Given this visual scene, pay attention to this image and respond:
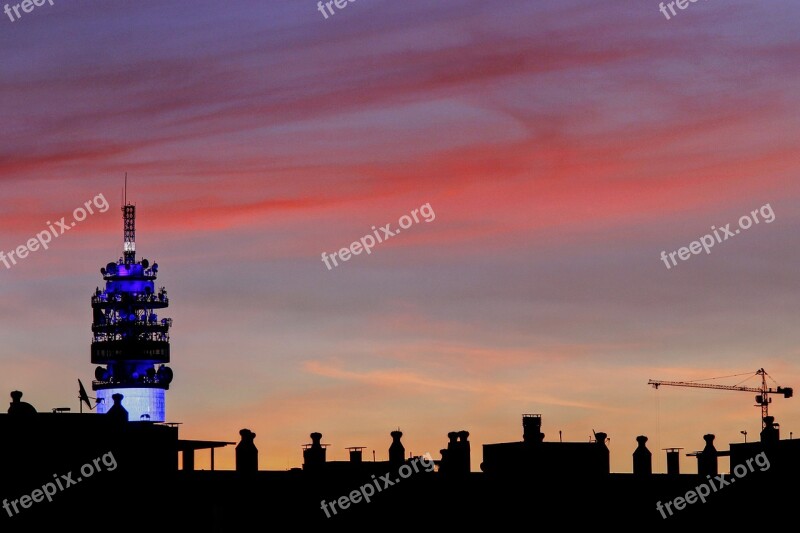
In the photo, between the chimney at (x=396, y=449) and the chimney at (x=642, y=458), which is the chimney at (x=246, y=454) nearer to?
the chimney at (x=396, y=449)

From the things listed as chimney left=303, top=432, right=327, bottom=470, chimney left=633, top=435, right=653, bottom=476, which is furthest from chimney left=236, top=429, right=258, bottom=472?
chimney left=633, top=435, right=653, bottom=476

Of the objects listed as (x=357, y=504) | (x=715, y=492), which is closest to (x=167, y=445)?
(x=357, y=504)

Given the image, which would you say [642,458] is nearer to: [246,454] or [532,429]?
[532,429]

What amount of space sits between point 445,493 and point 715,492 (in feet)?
48.5

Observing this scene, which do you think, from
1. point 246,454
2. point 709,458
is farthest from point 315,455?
point 709,458

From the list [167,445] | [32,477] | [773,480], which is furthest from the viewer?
[773,480]

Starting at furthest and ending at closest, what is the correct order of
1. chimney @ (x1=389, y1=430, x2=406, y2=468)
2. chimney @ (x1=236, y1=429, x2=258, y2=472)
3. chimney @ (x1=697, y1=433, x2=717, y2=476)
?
chimney @ (x1=697, y1=433, x2=717, y2=476) < chimney @ (x1=389, y1=430, x2=406, y2=468) < chimney @ (x1=236, y1=429, x2=258, y2=472)

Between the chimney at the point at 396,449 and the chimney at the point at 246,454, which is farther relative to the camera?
the chimney at the point at 396,449

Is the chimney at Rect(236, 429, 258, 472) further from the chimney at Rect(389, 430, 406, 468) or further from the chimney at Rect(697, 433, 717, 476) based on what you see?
the chimney at Rect(697, 433, 717, 476)

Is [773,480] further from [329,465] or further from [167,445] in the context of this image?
[167,445]

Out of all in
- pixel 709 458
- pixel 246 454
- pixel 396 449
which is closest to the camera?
pixel 246 454

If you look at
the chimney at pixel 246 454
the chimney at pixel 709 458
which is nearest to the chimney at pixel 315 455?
the chimney at pixel 246 454

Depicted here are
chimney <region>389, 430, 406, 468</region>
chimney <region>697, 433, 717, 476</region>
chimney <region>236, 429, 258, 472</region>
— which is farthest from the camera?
chimney <region>697, 433, 717, 476</region>

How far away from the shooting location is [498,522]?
9150cm
